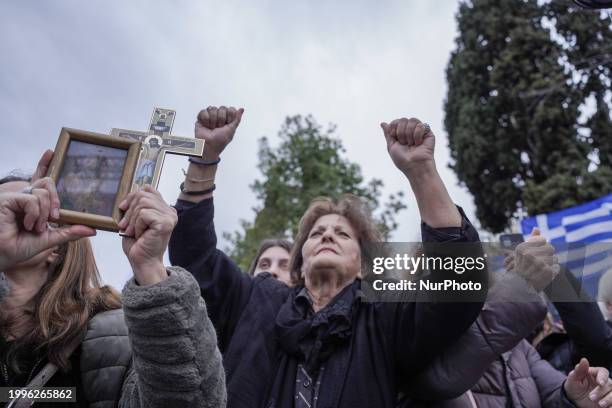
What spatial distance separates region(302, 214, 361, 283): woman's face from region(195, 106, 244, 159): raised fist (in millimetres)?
644

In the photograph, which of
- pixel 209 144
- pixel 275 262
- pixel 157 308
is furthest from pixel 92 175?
pixel 275 262

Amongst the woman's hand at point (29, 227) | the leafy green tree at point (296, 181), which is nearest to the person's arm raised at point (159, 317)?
the woman's hand at point (29, 227)

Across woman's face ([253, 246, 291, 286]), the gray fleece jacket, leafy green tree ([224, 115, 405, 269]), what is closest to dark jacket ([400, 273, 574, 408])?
the gray fleece jacket

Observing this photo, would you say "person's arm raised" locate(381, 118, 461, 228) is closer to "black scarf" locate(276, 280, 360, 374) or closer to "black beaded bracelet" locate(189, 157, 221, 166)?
"black scarf" locate(276, 280, 360, 374)

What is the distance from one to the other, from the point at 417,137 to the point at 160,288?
0.96 metres

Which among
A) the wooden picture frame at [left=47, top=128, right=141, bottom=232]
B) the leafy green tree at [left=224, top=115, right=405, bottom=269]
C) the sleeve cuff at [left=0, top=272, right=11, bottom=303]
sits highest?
the leafy green tree at [left=224, top=115, right=405, bottom=269]

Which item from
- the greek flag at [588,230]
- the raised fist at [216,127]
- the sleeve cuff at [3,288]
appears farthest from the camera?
the greek flag at [588,230]

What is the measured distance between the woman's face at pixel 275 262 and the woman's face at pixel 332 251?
3.06 feet

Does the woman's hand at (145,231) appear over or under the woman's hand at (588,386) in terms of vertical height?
over

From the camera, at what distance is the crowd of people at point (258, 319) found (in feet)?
3.97

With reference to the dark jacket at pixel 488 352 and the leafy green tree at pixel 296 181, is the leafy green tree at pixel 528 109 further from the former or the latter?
the dark jacket at pixel 488 352

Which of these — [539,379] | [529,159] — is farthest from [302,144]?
[539,379]

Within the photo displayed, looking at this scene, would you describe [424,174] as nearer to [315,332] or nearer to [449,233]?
[449,233]

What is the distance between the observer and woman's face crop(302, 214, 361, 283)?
2184mm
